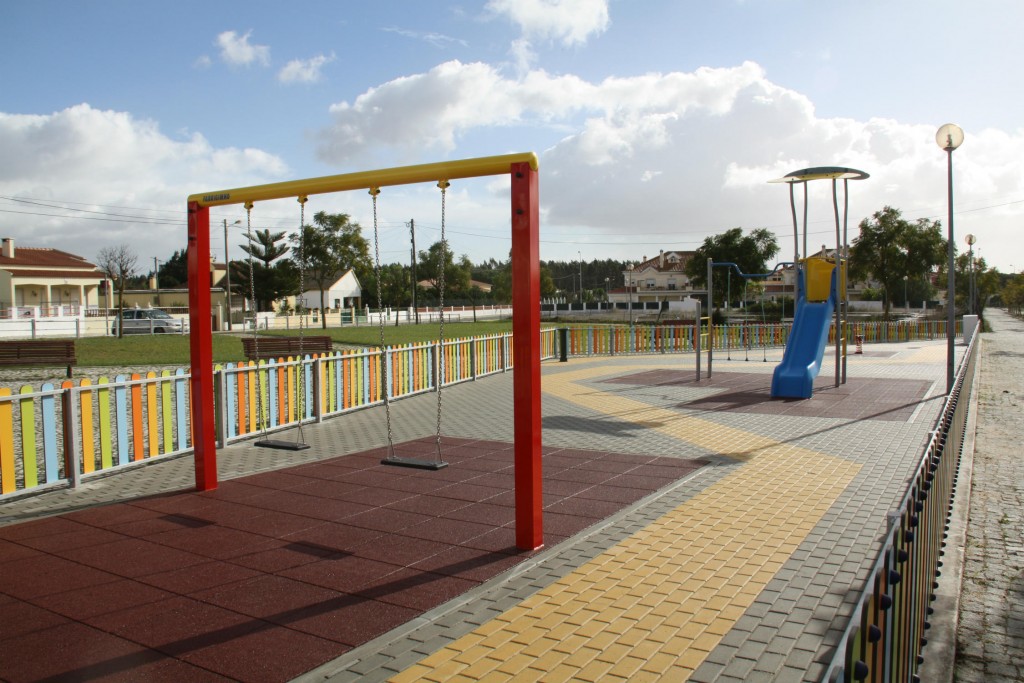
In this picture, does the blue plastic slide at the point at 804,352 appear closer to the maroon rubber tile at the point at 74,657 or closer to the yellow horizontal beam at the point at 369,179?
the yellow horizontal beam at the point at 369,179

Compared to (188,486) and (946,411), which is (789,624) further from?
(188,486)

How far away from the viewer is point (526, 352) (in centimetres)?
530

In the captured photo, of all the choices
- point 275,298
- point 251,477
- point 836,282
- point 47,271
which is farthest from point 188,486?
point 275,298

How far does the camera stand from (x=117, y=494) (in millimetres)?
7105

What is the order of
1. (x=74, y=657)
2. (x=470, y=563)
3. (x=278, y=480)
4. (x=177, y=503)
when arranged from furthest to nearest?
(x=278, y=480) < (x=177, y=503) < (x=470, y=563) < (x=74, y=657)

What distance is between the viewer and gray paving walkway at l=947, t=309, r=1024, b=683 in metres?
3.88

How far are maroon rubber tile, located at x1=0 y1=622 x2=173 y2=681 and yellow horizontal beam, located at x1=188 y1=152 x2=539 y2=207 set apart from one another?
3754 millimetres

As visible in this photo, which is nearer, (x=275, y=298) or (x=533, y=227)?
(x=533, y=227)

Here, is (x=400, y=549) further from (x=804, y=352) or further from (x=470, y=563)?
(x=804, y=352)

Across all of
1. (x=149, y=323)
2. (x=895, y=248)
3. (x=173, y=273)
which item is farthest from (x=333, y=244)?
(x=173, y=273)

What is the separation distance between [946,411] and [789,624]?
11.0 ft

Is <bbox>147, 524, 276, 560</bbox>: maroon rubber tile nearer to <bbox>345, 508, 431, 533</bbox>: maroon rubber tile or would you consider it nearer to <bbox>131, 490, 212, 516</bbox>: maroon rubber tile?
<bbox>131, 490, 212, 516</bbox>: maroon rubber tile

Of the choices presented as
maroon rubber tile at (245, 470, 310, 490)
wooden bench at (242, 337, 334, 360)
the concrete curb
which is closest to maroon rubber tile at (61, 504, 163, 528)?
maroon rubber tile at (245, 470, 310, 490)

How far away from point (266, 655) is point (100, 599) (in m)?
1.51
